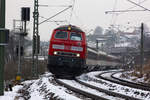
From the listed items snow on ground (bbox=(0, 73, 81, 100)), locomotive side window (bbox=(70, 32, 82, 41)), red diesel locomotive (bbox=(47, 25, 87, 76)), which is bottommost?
snow on ground (bbox=(0, 73, 81, 100))

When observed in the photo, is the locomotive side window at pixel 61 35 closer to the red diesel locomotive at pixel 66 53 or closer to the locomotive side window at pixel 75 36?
the red diesel locomotive at pixel 66 53

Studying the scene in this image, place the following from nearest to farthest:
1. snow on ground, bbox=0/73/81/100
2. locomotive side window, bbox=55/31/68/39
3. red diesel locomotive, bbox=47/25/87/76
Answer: snow on ground, bbox=0/73/81/100
red diesel locomotive, bbox=47/25/87/76
locomotive side window, bbox=55/31/68/39

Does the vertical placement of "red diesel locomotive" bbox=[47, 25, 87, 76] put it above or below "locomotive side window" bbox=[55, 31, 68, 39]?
below

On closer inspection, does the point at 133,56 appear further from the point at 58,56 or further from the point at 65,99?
the point at 65,99

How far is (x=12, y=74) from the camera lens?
37.0 metres

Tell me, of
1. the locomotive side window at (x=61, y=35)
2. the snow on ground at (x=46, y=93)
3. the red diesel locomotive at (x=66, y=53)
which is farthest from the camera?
the locomotive side window at (x=61, y=35)

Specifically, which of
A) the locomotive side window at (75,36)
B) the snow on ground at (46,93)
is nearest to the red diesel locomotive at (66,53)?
the locomotive side window at (75,36)

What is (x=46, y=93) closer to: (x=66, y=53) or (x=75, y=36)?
(x=66, y=53)

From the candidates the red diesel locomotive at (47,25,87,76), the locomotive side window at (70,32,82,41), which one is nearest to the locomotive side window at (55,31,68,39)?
the red diesel locomotive at (47,25,87,76)

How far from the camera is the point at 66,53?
16.9m

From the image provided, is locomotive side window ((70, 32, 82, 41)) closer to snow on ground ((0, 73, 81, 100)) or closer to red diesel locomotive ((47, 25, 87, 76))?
red diesel locomotive ((47, 25, 87, 76))

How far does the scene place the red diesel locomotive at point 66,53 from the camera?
16.8 m

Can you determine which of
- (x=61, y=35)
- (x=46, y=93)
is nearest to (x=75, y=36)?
(x=61, y=35)

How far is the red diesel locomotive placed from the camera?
16.8m
